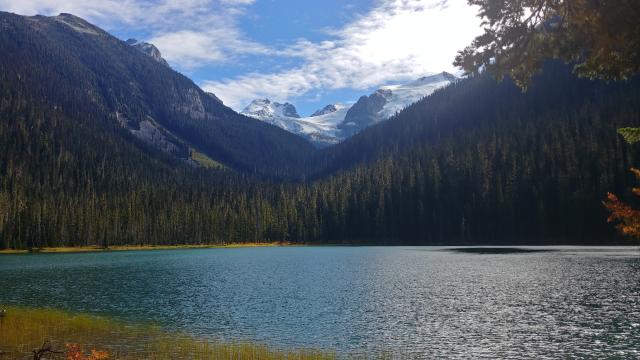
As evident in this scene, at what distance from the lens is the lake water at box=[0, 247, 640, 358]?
35.2m

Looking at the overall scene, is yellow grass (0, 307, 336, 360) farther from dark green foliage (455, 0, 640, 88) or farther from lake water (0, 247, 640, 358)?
dark green foliage (455, 0, 640, 88)

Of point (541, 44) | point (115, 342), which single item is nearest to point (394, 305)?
point (115, 342)

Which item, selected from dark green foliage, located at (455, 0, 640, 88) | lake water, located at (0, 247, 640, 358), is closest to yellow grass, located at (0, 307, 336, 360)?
lake water, located at (0, 247, 640, 358)

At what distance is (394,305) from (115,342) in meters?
27.1

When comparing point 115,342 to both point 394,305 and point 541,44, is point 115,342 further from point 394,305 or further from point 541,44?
point 541,44

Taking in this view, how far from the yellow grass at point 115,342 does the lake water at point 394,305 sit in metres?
2.87

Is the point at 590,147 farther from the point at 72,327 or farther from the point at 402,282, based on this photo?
the point at 72,327

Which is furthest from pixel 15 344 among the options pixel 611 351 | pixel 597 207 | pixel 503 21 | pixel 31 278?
pixel 597 207

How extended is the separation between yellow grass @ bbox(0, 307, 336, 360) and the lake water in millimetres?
2866

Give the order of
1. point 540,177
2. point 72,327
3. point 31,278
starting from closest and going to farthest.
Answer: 1. point 72,327
2. point 31,278
3. point 540,177

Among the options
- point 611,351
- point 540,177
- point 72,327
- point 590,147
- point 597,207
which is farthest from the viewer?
point 540,177

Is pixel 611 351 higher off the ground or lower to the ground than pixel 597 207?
lower

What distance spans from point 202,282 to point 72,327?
36227mm

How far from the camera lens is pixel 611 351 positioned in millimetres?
31250
